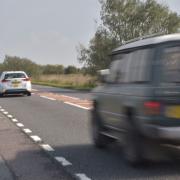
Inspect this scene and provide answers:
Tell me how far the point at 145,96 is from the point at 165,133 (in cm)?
64

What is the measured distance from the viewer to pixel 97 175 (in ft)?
27.7

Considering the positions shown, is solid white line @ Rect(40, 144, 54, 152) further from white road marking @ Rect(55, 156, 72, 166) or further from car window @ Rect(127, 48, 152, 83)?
car window @ Rect(127, 48, 152, 83)


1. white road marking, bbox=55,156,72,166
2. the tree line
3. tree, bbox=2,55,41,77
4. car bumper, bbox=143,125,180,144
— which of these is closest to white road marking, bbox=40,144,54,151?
white road marking, bbox=55,156,72,166

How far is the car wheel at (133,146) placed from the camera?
8.91m

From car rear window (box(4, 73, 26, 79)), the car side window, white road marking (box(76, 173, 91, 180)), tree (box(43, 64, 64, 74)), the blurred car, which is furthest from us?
tree (box(43, 64, 64, 74))

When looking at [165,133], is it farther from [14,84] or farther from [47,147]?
[14,84]

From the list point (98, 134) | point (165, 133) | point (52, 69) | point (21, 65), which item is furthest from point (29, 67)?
point (165, 133)

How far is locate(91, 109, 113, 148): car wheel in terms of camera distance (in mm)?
11273

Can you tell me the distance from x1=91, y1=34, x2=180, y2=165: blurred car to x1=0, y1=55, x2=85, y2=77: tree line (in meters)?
95.3

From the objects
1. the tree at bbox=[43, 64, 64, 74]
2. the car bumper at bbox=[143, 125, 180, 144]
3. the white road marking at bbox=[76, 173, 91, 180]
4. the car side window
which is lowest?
the tree at bbox=[43, 64, 64, 74]

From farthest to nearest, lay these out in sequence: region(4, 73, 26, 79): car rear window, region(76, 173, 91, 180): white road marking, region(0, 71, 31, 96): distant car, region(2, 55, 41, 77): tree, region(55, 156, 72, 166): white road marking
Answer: region(2, 55, 41, 77): tree
region(4, 73, 26, 79): car rear window
region(0, 71, 31, 96): distant car
region(55, 156, 72, 166): white road marking
region(76, 173, 91, 180): white road marking

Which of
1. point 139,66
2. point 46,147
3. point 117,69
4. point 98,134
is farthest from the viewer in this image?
point 46,147

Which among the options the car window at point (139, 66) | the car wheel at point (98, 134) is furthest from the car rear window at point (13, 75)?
the car window at point (139, 66)

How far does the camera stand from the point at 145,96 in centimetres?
862
